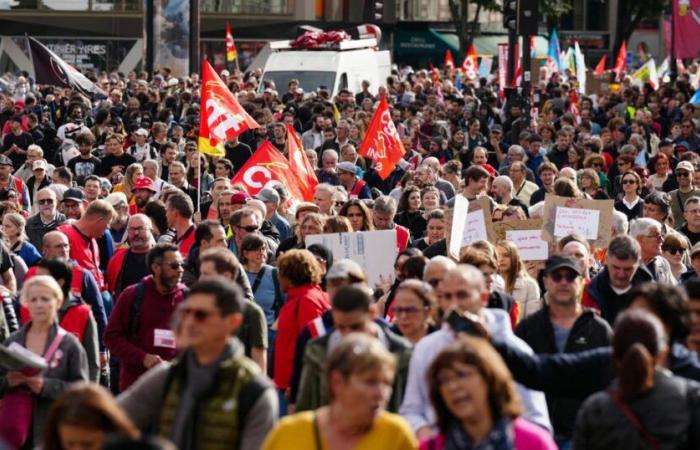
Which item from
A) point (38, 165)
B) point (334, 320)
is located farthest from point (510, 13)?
point (334, 320)

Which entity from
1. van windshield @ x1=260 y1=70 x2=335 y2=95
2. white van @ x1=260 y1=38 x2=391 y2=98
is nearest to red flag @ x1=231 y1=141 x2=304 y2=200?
white van @ x1=260 y1=38 x2=391 y2=98

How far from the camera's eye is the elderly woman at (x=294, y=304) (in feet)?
29.5

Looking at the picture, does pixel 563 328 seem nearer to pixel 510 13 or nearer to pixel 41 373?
pixel 41 373

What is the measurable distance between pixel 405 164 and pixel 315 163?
1510 millimetres

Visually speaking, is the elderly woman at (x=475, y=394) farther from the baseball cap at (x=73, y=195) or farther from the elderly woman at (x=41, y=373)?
the baseball cap at (x=73, y=195)

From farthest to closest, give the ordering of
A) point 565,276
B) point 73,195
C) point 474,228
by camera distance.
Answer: point 73,195 → point 474,228 → point 565,276

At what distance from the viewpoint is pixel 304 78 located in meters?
33.9

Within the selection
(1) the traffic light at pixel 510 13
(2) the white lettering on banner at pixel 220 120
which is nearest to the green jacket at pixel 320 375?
(2) the white lettering on banner at pixel 220 120

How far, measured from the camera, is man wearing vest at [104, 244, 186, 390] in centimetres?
939

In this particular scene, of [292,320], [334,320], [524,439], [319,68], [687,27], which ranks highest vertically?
[687,27]

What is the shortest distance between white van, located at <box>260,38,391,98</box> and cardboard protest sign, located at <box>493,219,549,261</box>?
2005 centimetres

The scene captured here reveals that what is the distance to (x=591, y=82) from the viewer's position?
129 ft

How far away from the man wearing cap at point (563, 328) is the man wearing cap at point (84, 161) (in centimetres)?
1186

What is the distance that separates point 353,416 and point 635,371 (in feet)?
2.98
